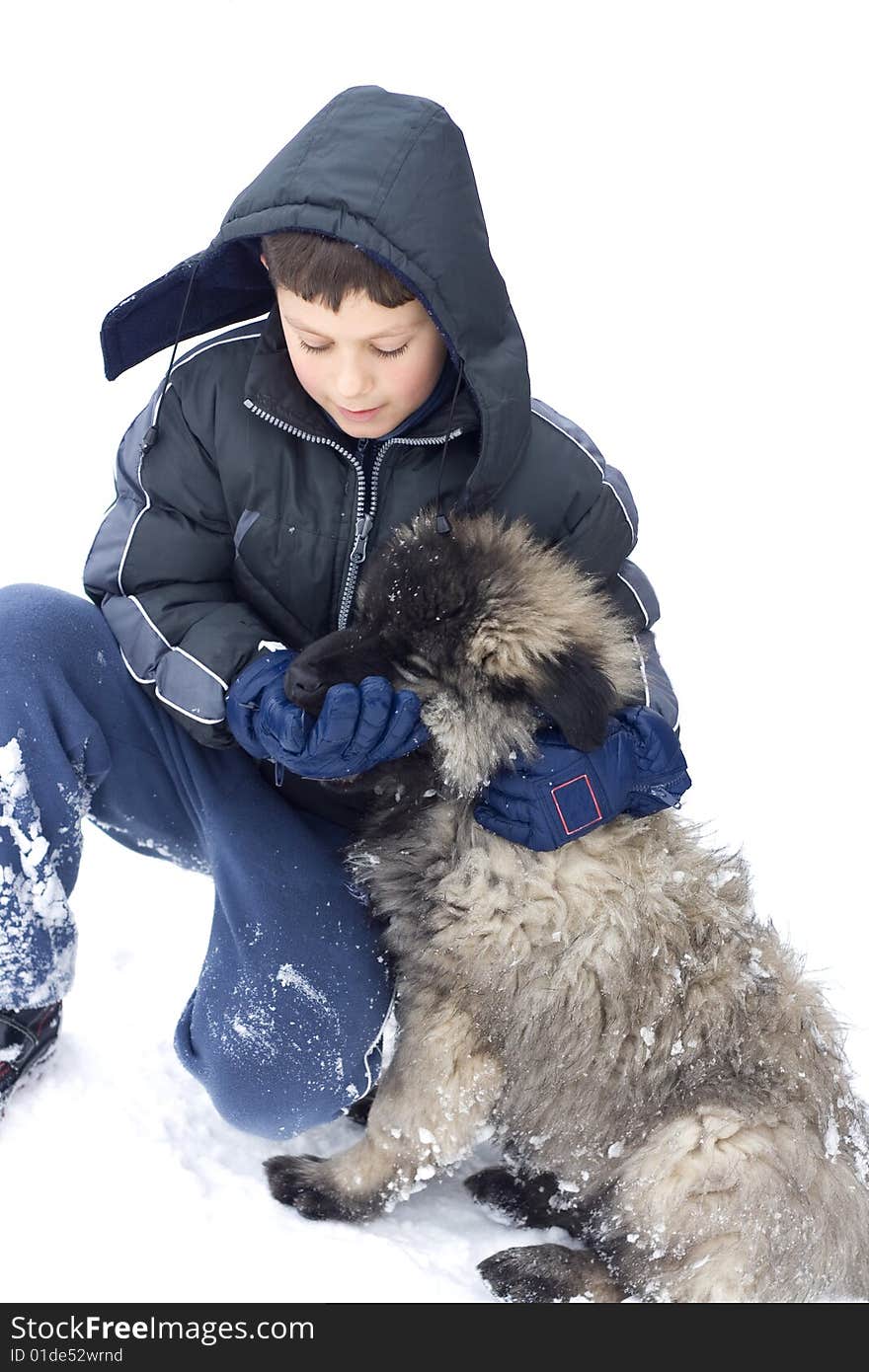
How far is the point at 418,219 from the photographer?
2.22 meters

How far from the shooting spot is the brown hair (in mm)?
2244

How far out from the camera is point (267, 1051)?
255cm

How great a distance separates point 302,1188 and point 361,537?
4.78ft

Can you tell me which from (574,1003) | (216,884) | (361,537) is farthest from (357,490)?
(574,1003)

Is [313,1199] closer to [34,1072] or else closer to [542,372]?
Result: [34,1072]

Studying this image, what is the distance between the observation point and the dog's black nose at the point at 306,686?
7.52 ft

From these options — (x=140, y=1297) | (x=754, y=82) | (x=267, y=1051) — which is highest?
(x=754, y=82)

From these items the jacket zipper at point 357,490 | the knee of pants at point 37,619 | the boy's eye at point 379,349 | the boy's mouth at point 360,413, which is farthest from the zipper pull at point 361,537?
the knee of pants at point 37,619

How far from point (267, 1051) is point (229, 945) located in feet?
0.81

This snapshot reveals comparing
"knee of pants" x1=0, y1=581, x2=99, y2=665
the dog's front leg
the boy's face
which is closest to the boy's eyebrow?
the boy's face

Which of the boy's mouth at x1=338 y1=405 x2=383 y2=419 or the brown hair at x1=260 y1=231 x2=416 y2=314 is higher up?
the brown hair at x1=260 y1=231 x2=416 y2=314

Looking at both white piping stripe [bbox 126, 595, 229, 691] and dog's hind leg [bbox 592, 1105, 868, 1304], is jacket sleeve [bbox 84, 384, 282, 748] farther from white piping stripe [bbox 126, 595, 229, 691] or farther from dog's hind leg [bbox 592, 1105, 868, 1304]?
dog's hind leg [bbox 592, 1105, 868, 1304]
